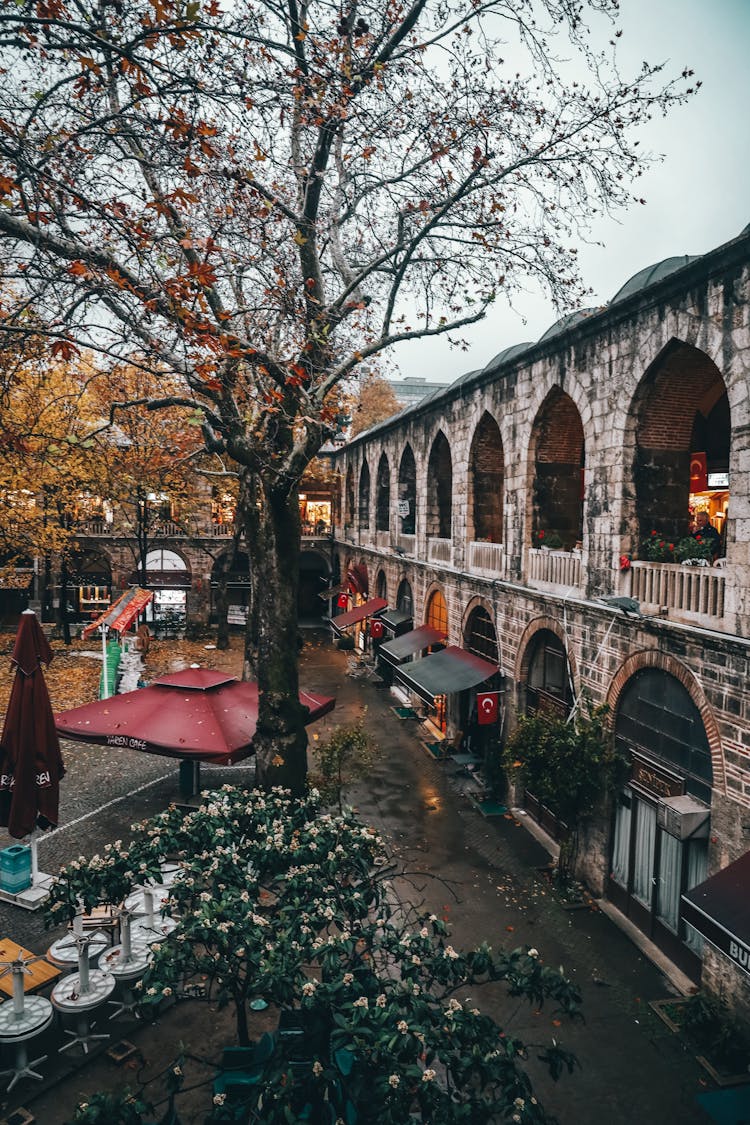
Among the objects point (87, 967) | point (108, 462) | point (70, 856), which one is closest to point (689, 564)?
point (87, 967)

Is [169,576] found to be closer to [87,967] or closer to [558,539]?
[558,539]

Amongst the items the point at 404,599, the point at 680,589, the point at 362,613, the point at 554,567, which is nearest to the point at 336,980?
the point at 680,589

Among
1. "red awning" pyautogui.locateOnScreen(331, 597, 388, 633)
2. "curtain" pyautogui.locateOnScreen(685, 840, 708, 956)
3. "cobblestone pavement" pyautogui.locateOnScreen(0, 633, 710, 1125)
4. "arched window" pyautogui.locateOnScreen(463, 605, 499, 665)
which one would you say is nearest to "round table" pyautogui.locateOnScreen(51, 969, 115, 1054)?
"cobblestone pavement" pyautogui.locateOnScreen(0, 633, 710, 1125)

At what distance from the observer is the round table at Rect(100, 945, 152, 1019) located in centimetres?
729

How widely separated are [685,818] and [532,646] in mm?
5298

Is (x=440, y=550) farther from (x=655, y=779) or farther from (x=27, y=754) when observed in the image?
(x=27, y=754)

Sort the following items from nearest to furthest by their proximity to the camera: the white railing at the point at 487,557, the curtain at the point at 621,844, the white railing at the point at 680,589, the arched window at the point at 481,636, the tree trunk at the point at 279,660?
the white railing at the point at 680,589, the curtain at the point at 621,844, the tree trunk at the point at 279,660, the white railing at the point at 487,557, the arched window at the point at 481,636

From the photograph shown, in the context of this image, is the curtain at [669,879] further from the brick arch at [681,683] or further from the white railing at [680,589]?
the white railing at [680,589]

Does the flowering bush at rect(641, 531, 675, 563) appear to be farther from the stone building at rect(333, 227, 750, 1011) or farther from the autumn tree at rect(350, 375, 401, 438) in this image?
the autumn tree at rect(350, 375, 401, 438)

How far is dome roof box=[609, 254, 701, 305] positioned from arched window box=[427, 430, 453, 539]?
8922 mm

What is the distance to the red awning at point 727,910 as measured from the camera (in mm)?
6082

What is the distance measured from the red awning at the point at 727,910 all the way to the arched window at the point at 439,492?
12.9 metres

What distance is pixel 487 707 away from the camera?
1359 centimetres

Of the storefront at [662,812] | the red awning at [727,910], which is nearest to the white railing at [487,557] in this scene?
the storefront at [662,812]
